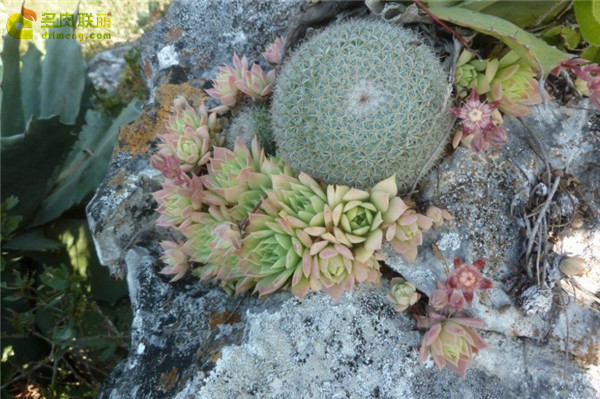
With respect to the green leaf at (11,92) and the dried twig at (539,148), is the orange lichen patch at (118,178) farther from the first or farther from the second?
the dried twig at (539,148)

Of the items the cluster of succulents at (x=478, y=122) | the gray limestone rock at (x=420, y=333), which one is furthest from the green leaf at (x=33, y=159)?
the cluster of succulents at (x=478, y=122)

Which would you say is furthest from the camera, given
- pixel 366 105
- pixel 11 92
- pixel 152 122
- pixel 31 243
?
pixel 11 92

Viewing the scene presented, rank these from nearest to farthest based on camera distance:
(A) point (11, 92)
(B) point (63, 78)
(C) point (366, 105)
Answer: (C) point (366, 105), (A) point (11, 92), (B) point (63, 78)

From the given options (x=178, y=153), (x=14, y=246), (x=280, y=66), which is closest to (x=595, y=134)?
(x=280, y=66)

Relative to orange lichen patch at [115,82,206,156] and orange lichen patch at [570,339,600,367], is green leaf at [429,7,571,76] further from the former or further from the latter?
orange lichen patch at [115,82,206,156]

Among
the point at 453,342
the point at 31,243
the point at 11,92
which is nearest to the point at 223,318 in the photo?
the point at 453,342

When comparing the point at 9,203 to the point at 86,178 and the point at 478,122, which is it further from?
the point at 478,122
